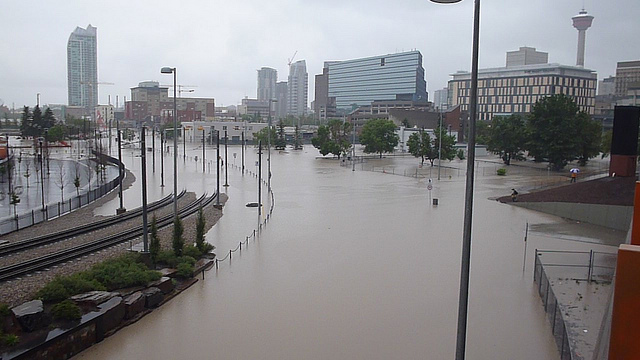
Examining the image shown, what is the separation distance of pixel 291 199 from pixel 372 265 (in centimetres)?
1671

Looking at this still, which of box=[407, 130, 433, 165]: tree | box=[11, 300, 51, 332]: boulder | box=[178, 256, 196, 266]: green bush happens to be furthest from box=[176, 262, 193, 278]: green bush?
box=[407, 130, 433, 165]: tree

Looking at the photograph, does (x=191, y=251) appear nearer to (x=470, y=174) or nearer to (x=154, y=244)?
(x=154, y=244)

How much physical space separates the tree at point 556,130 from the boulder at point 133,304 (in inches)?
1989

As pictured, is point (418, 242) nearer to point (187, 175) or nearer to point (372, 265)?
point (372, 265)

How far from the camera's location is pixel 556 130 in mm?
54750

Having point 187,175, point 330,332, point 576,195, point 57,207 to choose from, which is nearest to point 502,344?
point 330,332

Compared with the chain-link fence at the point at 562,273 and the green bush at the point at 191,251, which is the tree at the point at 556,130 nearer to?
the chain-link fence at the point at 562,273

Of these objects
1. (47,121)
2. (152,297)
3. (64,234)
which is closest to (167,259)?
(152,297)

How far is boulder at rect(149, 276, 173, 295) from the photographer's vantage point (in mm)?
14552

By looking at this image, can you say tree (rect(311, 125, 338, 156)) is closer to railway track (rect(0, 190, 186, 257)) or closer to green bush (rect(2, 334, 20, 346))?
railway track (rect(0, 190, 186, 257))

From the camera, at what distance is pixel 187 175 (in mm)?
50031

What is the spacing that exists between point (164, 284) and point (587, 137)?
2137 inches

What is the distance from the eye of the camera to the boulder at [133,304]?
12828 millimetres

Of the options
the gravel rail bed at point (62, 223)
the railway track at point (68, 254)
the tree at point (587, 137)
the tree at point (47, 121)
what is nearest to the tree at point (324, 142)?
the tree at point (587, 137)
